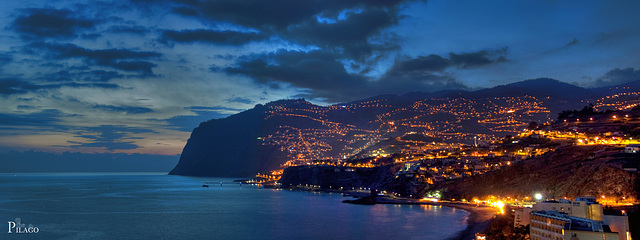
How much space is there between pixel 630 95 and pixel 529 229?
7179 inches

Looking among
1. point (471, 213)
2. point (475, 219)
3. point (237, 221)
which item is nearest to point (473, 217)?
point (475, 219)

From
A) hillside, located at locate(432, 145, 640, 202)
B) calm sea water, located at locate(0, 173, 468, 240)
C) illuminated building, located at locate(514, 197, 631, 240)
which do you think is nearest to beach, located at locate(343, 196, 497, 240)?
calm sea water, located at locate(0, 173, 468, 240)

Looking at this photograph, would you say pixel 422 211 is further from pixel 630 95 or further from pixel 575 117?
pixel 630 95

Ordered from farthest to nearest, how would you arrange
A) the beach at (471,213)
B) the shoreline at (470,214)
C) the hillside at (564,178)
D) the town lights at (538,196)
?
1. the town lights at (538,196)
2. the hillside at (564,178)
3. the beach at (471,213)
4. the shoreline at (470,214)

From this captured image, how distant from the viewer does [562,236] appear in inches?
1257

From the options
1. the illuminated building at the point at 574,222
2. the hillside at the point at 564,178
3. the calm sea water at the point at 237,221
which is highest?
the hillside at the point at 564,178

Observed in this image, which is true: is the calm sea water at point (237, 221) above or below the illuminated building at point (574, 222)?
below

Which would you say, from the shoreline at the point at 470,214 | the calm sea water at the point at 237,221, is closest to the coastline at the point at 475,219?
the shoreline at the point at 470,214

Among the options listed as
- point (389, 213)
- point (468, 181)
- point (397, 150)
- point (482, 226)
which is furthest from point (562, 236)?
point (397, 150)

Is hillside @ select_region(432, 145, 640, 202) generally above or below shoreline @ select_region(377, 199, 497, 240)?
above

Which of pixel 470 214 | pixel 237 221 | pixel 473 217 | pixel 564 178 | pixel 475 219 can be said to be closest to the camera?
pixel 475 219

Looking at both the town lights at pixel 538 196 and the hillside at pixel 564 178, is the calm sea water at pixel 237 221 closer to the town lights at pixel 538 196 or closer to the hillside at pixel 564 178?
the town lights at pixel 538 196

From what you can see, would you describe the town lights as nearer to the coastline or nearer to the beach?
the beach

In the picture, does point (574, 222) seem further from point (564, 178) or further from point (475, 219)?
point (564, 178)
